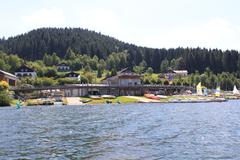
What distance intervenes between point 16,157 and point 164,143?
14.5 meters

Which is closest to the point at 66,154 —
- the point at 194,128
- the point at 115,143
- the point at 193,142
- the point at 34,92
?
the point at 115,143

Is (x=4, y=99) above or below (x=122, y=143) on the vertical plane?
above

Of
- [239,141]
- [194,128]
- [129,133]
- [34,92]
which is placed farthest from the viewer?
[34,92]

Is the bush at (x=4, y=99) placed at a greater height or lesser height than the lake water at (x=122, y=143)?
greater

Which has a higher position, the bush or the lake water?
the bush

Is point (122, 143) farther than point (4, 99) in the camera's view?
No

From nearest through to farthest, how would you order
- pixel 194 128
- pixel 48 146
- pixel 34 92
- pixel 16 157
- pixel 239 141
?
1. pixel 16 157
2. pixel 48 146
3. pixel 239 141
4. pixel 194 128
5. pixel 34 92

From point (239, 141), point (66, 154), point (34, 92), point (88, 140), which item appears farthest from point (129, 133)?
point (34, 92)

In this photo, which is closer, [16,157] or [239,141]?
[16,157]

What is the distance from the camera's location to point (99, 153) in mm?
39125

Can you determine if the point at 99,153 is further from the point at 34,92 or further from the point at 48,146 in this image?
the point at 34,92

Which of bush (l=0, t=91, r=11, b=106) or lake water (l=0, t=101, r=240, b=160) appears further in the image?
bush (l=0, t=91, r=11, b=106)

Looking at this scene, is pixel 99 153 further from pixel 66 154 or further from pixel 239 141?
pixel 239 141

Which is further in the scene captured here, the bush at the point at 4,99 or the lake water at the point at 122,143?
the bush at the point at 4,99
